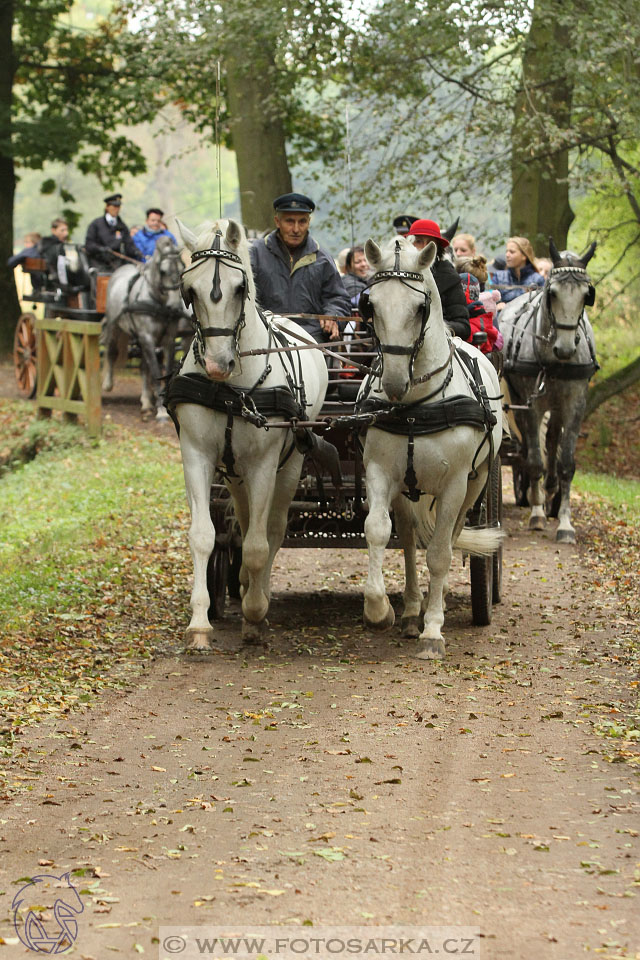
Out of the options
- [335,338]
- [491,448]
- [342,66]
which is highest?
[342,66]

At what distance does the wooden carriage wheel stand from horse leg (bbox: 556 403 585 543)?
10970 mm

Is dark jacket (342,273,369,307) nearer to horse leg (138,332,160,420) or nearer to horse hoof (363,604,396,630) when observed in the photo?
horse hoof (363,604,396,630)

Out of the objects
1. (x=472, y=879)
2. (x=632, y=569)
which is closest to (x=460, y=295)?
(x=632, y=569)

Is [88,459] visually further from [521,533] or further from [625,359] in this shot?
[625,359]

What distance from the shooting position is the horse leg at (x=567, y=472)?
12492mm

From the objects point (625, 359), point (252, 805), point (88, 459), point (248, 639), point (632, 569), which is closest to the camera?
point (252, 805)

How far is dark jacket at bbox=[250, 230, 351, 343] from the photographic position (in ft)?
29.6

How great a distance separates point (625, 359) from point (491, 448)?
51.3ft

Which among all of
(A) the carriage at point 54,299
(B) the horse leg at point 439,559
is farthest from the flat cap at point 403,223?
(A) the carriage at point 54,299

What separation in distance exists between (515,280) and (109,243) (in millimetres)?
9237

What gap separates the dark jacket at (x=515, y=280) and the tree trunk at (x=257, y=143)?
523 centimetres

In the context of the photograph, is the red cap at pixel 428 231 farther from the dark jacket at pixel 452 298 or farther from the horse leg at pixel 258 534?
the horse leg at pixel 258 534

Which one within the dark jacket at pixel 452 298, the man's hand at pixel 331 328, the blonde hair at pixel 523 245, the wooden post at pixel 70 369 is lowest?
the wooden post at pixel 70 369

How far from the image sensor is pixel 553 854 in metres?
4.51
